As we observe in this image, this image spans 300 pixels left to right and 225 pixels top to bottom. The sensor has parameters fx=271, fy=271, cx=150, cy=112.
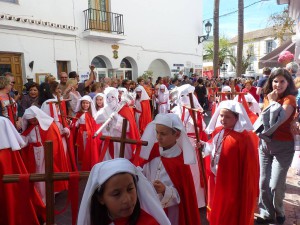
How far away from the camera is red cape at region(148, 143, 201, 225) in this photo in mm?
2688

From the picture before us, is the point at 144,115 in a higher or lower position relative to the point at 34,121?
lower

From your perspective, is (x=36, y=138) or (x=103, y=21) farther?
(x=103, y=21)

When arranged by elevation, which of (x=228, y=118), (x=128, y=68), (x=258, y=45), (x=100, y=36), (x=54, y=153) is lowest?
(x=54, y=153)

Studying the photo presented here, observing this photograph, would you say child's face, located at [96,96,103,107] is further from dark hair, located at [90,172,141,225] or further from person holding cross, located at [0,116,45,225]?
dark hair, located at [90,172,141,225]

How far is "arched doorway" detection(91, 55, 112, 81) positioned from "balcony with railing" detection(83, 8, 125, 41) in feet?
3.86

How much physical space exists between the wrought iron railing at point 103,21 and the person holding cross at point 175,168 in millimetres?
11327

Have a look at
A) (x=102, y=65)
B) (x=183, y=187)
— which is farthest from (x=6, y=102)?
(x=102, y=65)

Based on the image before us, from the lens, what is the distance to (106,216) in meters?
1.81

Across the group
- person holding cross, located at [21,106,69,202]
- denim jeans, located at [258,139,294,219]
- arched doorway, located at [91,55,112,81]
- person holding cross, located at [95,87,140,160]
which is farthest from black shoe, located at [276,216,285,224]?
arched doorway, located at [91,55,112,81]

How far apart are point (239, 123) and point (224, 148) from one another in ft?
1.10

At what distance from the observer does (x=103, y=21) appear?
13891mm

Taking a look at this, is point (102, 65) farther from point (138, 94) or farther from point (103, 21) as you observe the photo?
point (138, 94)

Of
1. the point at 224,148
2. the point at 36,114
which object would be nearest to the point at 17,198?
the point at 36,114

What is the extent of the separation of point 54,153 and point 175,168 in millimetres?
2645
